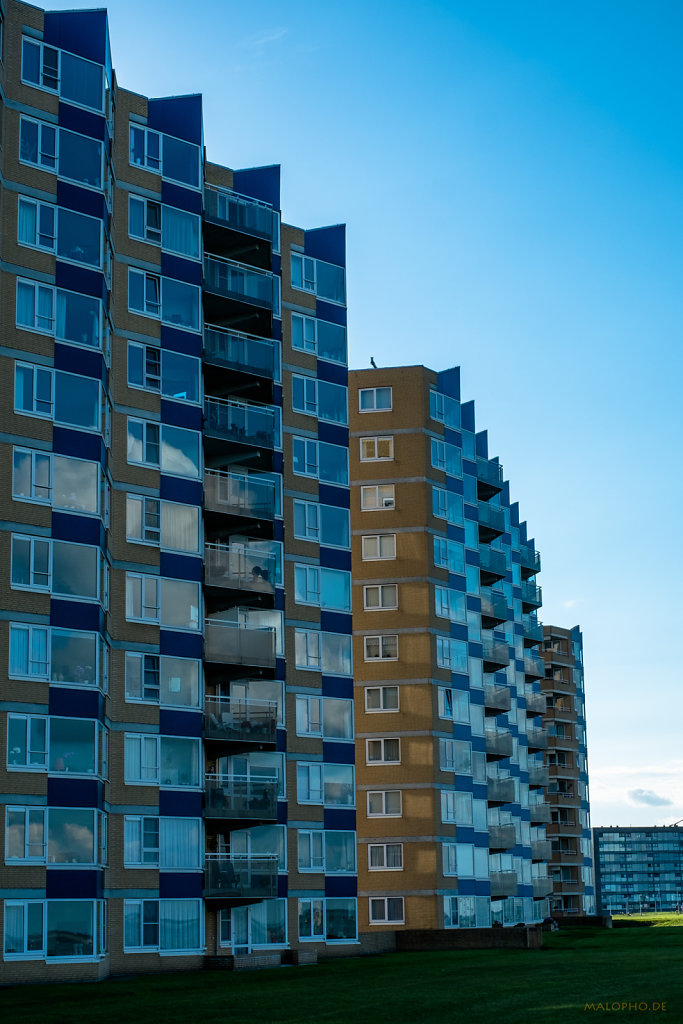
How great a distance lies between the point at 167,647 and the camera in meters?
52.0

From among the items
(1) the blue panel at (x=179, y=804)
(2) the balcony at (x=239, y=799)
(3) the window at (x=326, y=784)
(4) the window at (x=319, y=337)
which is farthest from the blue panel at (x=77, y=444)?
(3) the window at (x=326, y=784)

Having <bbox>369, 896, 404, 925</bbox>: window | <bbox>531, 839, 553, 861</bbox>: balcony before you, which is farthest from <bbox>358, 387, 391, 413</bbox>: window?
<bbox>531, 839, 553, 861</bbox>: balcony

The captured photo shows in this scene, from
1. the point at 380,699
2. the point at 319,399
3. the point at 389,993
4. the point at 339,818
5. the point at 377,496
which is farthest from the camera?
the point at 377,496

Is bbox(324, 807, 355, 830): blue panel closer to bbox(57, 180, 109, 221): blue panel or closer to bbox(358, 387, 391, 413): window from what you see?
bbox(358, 387, 391, 413): window

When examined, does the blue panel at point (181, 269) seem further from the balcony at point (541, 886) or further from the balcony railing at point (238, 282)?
the balcony at point (541, 886)

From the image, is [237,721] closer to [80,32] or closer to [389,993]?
[389,993]

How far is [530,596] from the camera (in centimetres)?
11269

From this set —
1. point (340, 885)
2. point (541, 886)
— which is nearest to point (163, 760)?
point (340, 885)

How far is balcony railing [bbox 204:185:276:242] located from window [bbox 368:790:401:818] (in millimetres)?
28226

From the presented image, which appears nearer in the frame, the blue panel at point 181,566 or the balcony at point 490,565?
the blue panel at point 181,566

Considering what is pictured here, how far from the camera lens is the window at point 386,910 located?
67.7 meters

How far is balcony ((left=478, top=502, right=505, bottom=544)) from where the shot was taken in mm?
87688

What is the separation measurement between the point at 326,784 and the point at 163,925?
1243cm

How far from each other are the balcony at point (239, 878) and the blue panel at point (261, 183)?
28.8 meters
